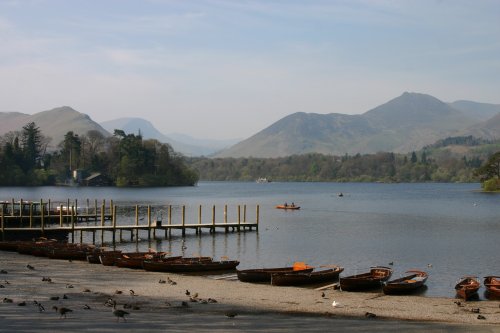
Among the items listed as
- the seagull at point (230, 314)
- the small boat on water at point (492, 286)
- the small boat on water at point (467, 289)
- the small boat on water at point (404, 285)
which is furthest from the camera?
the small boat on water at point (404, 285)

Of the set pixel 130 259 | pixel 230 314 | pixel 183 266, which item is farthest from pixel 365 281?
pixel 130 259

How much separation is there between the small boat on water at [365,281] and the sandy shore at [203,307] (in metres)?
0.92

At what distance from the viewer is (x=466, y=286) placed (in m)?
37.1

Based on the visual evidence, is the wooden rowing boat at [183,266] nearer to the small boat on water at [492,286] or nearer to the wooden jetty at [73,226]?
the small boat on water at [492,286]

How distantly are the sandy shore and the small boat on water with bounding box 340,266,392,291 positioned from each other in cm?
92

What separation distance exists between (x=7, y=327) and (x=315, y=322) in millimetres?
12158

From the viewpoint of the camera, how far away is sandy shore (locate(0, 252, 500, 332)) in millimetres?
25281

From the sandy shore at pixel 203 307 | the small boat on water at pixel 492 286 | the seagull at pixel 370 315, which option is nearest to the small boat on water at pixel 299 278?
the sandy shore at pixel 203 307

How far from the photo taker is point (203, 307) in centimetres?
2970

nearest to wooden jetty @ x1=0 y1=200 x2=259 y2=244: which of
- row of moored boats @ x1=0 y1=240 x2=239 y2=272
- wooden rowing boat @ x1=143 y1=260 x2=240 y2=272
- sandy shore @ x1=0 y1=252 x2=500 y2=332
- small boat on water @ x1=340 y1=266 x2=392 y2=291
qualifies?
row of moored boats @ x1=0 y1=240 x2=239 y2=272

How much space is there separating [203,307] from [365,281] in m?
12.4

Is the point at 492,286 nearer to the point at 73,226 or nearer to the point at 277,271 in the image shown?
the point at 277,271

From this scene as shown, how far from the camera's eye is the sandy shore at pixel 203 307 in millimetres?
25281

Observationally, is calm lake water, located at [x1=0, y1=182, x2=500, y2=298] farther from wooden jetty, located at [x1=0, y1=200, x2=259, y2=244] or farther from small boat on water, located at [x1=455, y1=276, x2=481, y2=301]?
small boat on water, located at [x1=455, y1=276, x2=481, y2=301]
